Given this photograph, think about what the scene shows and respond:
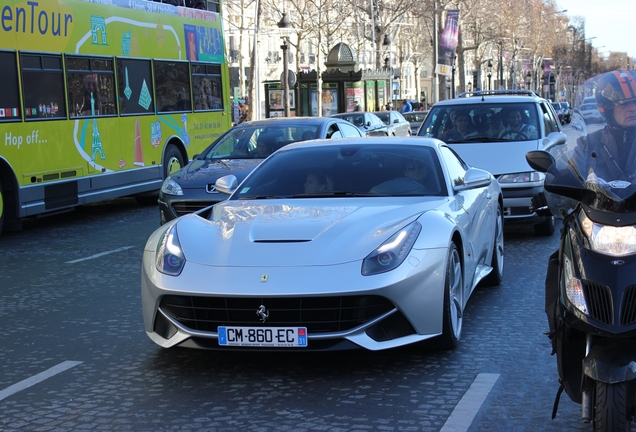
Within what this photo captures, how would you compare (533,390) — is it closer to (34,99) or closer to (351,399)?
(351,399)

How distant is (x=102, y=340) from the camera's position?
6664mm

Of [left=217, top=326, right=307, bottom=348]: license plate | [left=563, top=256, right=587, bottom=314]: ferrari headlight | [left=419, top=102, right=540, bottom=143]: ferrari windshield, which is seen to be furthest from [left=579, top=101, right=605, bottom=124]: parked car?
[left=419, top=102, right=540, bottom=143]: ferrari windshield

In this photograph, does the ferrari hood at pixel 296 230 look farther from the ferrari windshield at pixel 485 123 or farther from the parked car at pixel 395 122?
the parked car at pixel 395 122

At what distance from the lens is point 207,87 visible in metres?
19.1

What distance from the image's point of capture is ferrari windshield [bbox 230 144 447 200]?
6.86 metres

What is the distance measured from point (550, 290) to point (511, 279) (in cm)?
439

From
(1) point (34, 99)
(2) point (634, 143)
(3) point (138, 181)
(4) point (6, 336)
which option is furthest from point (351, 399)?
(3) point (138, 181)

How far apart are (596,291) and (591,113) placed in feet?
2.88

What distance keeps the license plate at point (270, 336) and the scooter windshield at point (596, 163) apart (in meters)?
1.57

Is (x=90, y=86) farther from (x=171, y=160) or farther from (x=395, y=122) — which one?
(x=395, y=122)

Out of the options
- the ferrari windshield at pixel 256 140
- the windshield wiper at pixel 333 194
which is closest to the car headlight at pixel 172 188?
the ferrari windshield at pixel 256 140

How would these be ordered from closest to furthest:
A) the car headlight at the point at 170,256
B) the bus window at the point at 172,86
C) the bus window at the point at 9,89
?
the car headlight at the point at 170,256 < the bus window at the point at 9,89 < the bus window at the point at 172,86

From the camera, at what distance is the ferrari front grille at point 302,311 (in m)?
5.31

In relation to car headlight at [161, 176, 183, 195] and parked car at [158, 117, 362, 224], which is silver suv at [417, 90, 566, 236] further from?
car headlight at [161, 176, 183, 195]
